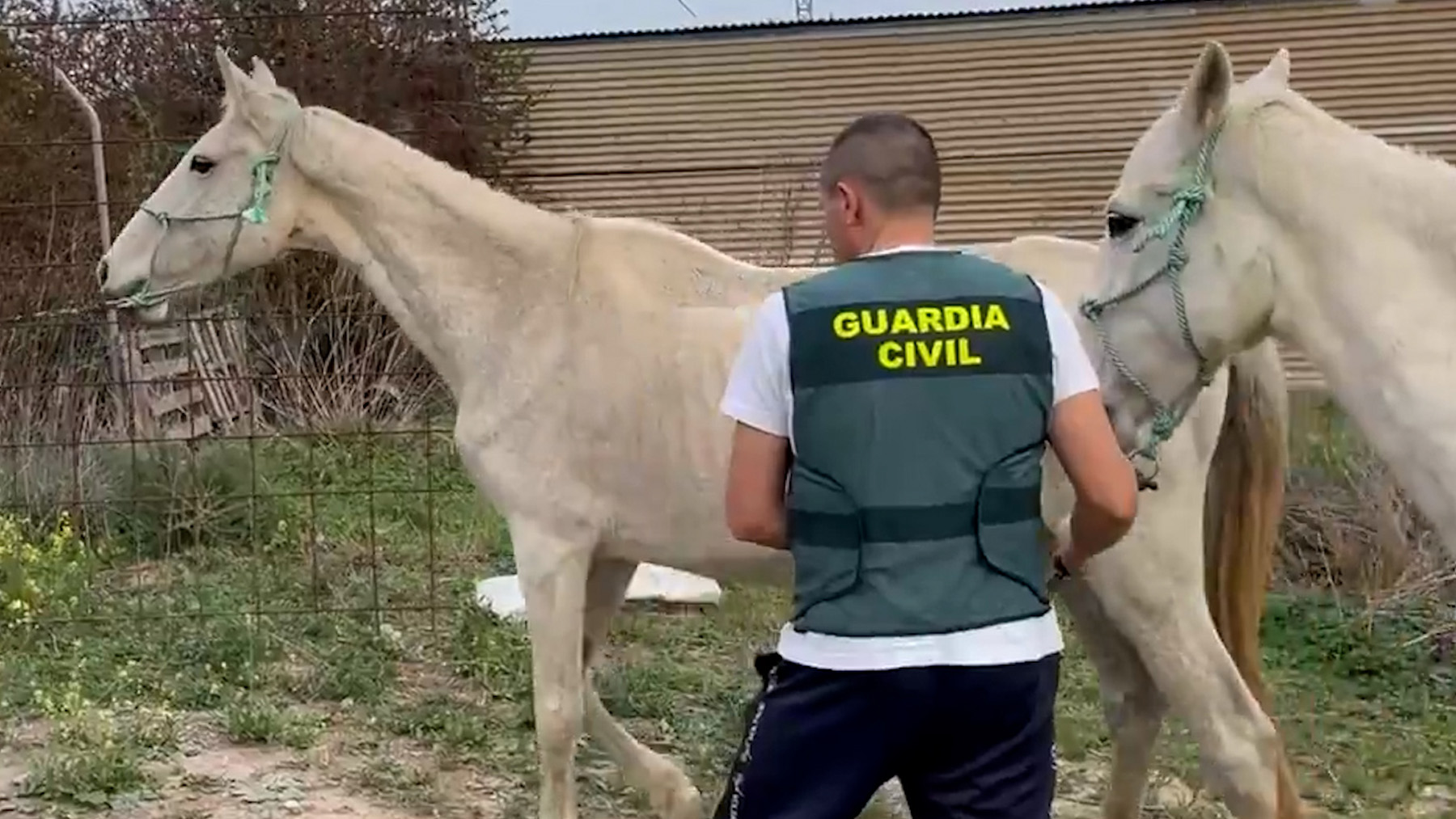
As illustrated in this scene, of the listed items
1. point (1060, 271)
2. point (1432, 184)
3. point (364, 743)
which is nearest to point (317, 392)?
point (364, 743)

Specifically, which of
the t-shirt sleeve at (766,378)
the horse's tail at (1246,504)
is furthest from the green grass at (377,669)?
the t-shirt sleeve at (766,378)

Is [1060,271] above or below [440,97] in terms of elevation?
below

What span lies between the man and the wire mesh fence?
3.76m

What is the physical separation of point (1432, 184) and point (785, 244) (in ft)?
20.7

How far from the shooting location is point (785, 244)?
29.1 ft

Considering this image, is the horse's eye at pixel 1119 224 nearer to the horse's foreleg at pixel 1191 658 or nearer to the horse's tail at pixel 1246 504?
the horse's foreleg at pixel 1191 658

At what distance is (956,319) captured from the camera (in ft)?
6.90

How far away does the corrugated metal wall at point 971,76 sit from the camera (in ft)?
52.3

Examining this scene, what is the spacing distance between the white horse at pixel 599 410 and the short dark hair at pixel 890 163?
173cm

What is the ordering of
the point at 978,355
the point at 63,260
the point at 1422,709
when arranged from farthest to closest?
the point at 63,260, the point at 1422,709, the point at 978,355

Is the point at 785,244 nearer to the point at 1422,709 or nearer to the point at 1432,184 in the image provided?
the point at 1422,709

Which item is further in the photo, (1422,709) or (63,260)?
(63,260)

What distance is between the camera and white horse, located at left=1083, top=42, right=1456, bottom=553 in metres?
2.58

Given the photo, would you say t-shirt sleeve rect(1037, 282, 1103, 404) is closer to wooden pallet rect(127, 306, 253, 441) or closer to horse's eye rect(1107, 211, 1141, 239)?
horse's eye rect(1107, 211, 1141, 239)
